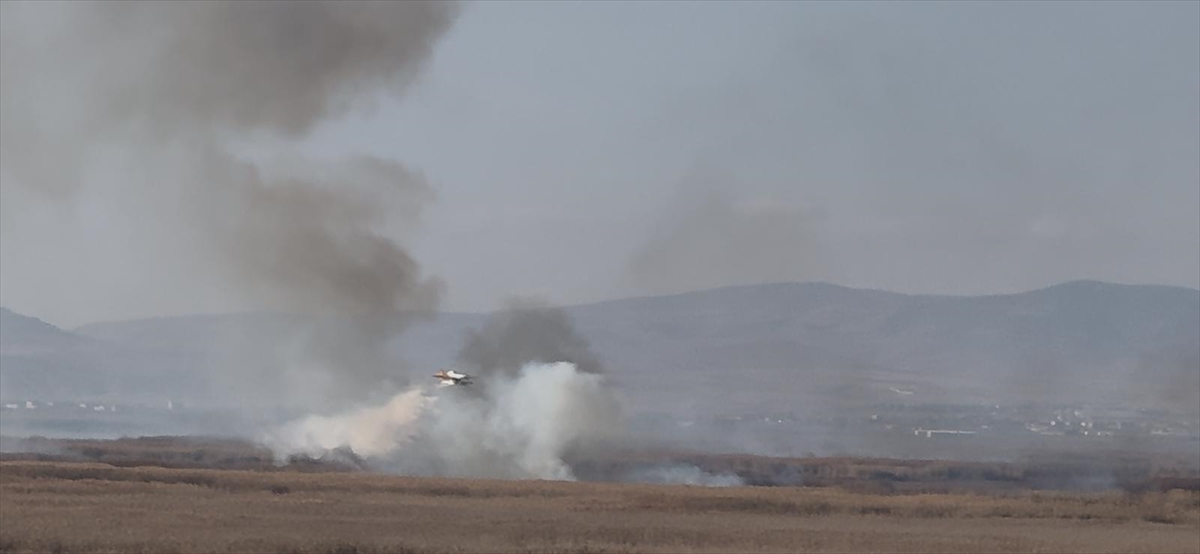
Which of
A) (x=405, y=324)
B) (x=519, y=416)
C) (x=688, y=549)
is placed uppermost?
(x=405, y=324)

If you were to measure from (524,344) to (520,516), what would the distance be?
37.3m

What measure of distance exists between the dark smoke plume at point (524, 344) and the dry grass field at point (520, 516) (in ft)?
54.6

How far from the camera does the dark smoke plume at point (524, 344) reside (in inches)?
3799

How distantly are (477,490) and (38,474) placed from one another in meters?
19.7

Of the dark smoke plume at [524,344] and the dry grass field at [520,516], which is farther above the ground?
the dark smoke plume at [524,344]

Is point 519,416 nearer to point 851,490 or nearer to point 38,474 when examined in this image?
point 851,490

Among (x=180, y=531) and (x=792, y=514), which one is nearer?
(x=180, y=531)

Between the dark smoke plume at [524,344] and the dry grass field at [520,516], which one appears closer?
the dry grass field at [520,516]

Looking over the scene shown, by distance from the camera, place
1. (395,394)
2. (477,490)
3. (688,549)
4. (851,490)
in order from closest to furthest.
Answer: (688,549)
(477,490)
(851,490)
(395,394)

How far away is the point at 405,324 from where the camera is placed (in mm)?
102000

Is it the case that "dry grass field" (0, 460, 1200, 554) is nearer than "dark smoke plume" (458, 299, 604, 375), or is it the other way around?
"dry grass field" (0, 460, 1200, 554)

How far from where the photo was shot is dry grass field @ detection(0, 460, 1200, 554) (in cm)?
5081

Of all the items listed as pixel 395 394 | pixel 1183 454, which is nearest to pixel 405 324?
pixel 395 394

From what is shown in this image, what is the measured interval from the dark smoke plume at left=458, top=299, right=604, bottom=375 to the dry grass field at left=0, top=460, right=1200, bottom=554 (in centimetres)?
1665
